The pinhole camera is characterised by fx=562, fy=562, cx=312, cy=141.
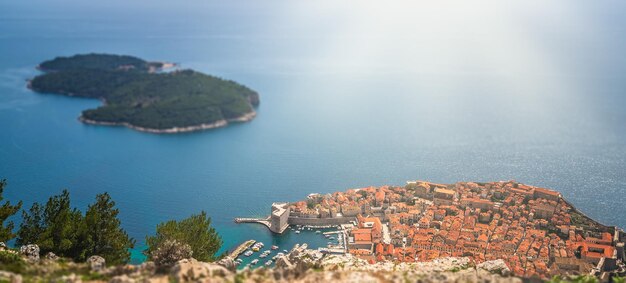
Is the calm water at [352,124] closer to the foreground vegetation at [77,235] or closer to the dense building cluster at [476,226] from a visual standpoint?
the dense building cluster at [476,226]

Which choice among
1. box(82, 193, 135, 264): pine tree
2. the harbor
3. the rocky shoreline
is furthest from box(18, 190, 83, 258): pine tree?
the rocky shoreline

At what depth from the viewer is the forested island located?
55.8 meters

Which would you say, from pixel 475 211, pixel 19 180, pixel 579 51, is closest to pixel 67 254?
pixel 475 211

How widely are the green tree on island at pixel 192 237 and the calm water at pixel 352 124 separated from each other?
933cm

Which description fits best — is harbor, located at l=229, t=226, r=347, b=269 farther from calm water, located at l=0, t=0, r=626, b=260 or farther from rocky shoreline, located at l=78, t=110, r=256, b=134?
rocky shoreline, located at l=78, t=110, r=256, b=134

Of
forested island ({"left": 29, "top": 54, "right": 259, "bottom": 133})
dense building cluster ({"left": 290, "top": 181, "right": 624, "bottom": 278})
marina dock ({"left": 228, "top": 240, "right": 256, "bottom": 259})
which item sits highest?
forested island ({"left": 29, "top": 54, "right": 259, "bottom": 133})

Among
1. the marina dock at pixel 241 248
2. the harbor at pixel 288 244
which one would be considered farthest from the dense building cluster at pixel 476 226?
the marina dock at pixel 241 248

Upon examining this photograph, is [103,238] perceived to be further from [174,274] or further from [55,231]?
[174,274]

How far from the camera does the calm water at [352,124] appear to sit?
123 feet

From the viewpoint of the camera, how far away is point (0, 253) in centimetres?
1412

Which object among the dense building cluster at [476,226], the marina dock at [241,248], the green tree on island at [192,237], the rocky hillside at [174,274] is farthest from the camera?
the marina dock at [241,248]

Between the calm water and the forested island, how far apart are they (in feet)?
6.56

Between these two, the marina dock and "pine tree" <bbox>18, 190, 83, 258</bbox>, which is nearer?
"pine tree" <bbox>18, 190, 83, 258</bbox>

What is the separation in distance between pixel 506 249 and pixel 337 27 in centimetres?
11669
